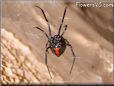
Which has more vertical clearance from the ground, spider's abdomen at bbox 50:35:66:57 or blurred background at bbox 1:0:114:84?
spider's abdomen at bbox 50:35:66:57

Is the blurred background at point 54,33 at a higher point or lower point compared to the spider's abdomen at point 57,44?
lower

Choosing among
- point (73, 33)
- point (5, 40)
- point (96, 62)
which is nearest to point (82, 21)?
point (73, 33)

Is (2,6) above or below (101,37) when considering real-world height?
above

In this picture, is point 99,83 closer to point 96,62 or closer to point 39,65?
point 96,62

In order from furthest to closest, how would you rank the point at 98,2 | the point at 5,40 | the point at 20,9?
the point at 98,2
the point at 20,9
the point at 5,40

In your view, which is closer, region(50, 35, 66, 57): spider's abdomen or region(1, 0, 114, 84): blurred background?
→ region(50, 35, 66, 57): spider's abdomen

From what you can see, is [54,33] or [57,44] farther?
[54,33]

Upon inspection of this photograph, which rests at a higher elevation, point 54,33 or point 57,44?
point 57,44

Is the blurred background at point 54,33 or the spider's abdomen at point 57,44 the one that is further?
the blurred background at point 54,33
